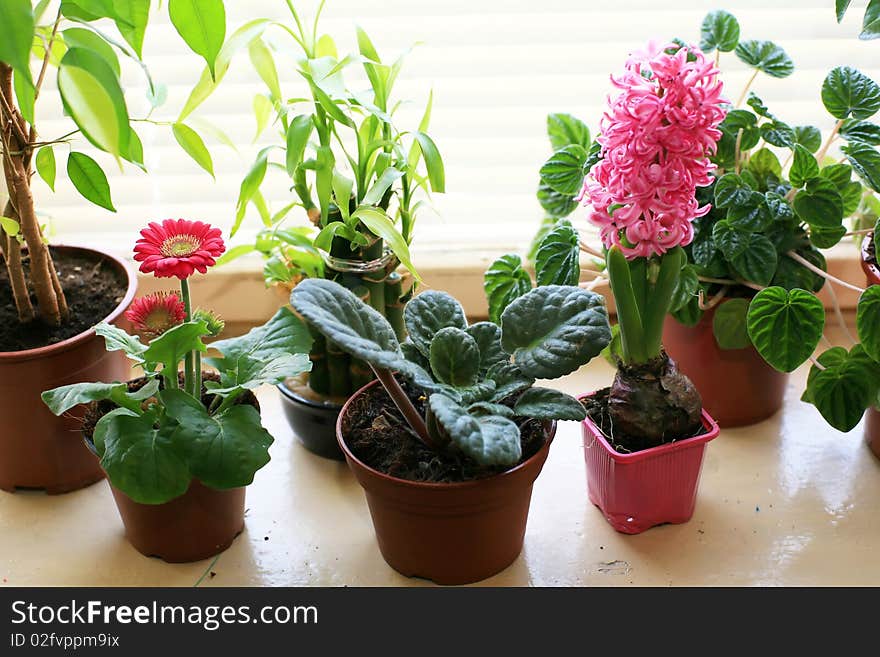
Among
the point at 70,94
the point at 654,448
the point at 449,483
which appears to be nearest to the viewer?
the point at 70,94

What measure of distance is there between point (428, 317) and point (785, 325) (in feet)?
1.41

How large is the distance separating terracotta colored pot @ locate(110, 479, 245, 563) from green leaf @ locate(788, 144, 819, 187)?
0.80 metres

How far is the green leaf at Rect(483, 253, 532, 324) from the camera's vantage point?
1.33m

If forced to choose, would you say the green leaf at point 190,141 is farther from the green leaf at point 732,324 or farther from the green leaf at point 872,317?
the green leaf at point 872,317

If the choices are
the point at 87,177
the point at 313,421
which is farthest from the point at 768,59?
the point at 87,177

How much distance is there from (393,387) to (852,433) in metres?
0.73

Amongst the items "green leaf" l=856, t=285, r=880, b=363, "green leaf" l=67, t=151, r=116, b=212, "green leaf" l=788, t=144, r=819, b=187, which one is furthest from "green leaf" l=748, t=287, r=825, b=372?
"green leaf" l=67, t=151, r=116, b=212

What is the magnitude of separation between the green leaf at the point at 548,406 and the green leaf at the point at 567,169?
1.12 feet

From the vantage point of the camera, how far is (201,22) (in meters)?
0.93

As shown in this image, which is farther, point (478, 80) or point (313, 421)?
point (478, 80)

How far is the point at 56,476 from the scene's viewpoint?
1.31m

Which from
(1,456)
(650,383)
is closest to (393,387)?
(650,383)

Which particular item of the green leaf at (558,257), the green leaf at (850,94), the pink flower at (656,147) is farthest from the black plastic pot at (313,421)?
the green leaf at (850,94)

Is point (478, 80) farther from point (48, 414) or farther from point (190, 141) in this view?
point (48, 414)
